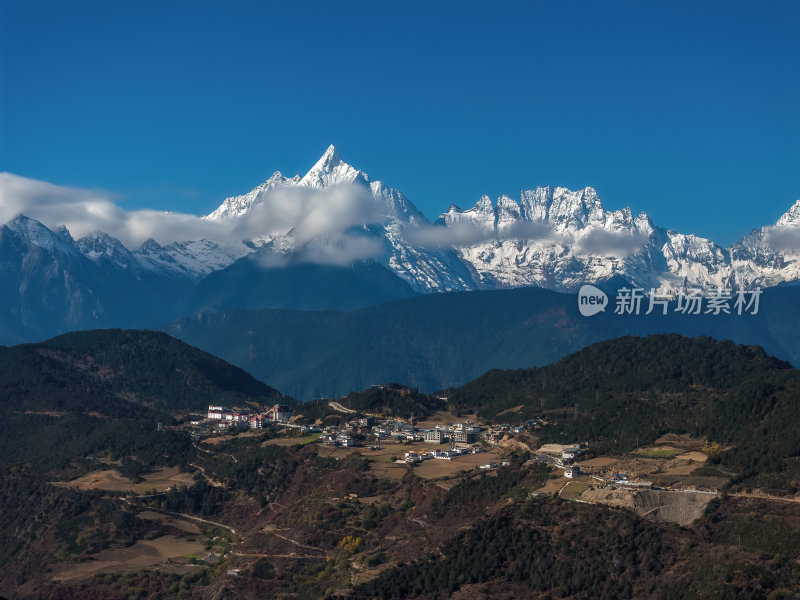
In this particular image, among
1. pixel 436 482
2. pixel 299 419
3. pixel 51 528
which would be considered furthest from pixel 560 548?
pixel 299 419

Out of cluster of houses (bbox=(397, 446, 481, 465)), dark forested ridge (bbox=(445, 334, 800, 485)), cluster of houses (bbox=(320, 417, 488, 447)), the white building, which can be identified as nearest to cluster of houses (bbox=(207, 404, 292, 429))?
cluster of houses (bbox=(320, 417, 488, 447))

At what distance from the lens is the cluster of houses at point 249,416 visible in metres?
181

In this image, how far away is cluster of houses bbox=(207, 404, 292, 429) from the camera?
7116 inches

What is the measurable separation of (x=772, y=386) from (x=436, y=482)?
42.7 metres


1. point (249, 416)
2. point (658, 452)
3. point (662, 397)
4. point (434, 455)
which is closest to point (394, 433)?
point (434, 455)

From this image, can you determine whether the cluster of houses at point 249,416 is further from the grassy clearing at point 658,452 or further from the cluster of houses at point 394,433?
the grassy clearing at point 658,452

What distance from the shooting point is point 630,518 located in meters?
102

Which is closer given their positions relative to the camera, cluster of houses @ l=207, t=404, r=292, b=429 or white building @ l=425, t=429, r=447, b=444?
white building @ l=425, t=429, r=447, b=444

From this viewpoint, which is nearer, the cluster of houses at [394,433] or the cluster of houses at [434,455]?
the cluster of houses at [434,455]

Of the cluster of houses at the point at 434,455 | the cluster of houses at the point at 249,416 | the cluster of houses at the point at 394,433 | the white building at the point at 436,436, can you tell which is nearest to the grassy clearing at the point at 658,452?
the cluster of houses at the point at 434,455

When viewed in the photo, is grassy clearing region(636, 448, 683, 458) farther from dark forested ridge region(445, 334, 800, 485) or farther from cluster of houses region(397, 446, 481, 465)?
cluster of houses region(397, 446, 481, 465)

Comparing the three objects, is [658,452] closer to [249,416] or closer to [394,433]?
[394,433]

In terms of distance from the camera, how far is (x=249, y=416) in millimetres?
191125

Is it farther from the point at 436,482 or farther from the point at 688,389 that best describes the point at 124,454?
the point at 688,389
